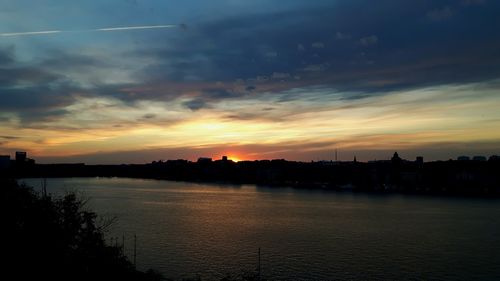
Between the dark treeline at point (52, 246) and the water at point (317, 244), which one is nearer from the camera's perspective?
the dark treeline at point (52, 246)

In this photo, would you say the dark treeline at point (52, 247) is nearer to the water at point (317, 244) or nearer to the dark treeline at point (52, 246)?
the dark treeline at point (52, 246)

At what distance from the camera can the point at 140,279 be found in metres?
18.0

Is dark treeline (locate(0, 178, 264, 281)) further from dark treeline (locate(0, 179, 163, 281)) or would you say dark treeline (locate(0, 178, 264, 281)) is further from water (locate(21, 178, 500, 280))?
water (locate(21, 178, 500, 280))

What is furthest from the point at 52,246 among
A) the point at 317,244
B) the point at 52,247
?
the point at 317,244

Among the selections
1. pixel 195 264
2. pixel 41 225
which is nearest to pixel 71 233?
pixel 41 225

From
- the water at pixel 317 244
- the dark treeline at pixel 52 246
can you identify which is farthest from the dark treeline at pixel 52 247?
the water at pixel 317 244

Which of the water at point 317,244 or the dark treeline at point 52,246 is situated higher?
the dark treeline at point 52,246

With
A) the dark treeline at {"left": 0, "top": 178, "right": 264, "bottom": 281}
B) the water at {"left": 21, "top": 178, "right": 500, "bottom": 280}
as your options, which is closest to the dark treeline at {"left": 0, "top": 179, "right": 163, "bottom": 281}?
the dark treeline at {"left": 0, "top": 178, "right": 264, "bottom": 281}

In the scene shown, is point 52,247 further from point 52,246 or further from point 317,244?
point 317,244

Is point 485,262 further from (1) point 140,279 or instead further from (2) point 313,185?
(2) point 313,185

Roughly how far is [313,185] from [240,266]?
115m

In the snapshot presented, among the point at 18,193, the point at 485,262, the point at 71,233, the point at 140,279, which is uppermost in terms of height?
the point at 18,193

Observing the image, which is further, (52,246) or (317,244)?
(317,244)

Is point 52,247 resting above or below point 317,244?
above
